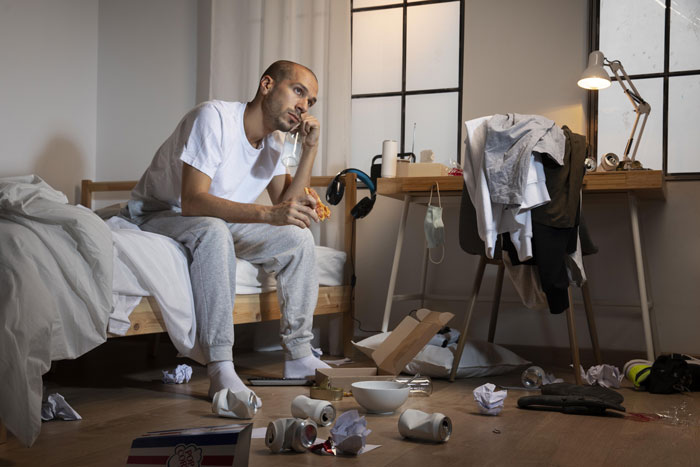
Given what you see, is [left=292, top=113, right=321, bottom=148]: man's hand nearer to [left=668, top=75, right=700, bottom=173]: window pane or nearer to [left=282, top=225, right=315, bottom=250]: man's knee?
[left=282, top=225, right=315, bottom=250]: man's knee

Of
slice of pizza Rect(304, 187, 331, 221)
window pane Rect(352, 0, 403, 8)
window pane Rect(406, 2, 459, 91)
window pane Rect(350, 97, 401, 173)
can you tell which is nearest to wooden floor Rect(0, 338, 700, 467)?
slice of pizza Rect(304, 187, 331, 221)

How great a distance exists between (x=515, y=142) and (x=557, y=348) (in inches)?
52.6

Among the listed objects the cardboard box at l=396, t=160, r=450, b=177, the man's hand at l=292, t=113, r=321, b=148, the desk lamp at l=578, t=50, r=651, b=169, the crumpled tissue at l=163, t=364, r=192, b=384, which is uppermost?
the desk lamp at l=578, t=50, r=651, b=169

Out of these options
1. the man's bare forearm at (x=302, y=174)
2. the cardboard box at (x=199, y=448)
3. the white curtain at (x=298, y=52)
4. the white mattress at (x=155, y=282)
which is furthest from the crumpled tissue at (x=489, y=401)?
the white curtain at (x=298, y=52)

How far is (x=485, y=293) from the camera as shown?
3361 mm

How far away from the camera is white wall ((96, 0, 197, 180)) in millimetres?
3945

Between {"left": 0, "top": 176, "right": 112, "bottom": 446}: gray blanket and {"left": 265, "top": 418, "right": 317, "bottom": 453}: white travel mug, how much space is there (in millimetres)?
459

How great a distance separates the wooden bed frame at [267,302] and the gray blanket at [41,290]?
249 millimetres

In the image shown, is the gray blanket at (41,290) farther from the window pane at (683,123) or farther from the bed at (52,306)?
the window pane at (683,123)

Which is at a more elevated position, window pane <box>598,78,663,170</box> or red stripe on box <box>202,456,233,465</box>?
window pane <box>598,78,663,170</box>

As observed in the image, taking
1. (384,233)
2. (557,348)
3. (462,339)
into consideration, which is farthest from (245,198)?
(557,348)

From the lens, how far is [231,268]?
6.94 ft

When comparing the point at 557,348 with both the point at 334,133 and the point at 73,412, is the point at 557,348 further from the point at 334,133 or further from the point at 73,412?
the point at 73,412

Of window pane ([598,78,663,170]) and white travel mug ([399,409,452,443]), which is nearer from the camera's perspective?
white travel mug ([399,409,452,443])
